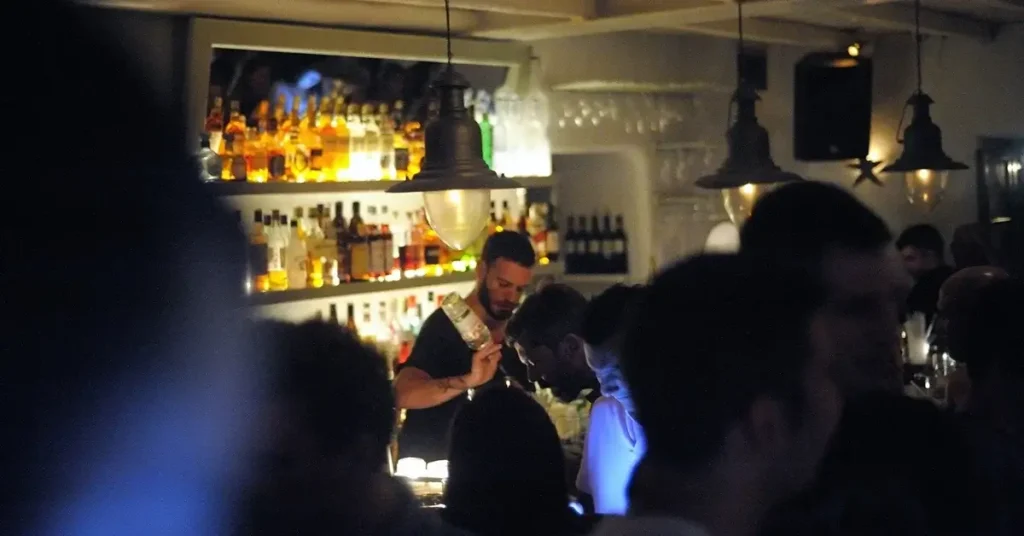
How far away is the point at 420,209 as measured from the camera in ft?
14.2

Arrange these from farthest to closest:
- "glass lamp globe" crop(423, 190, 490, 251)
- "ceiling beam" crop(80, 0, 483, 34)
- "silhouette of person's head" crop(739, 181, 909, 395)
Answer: "ceiling beam" crop(80, 0, 483, 34) → "glass lamp globe" crop(423, 190, 490, 251) → "silhouette of person's head" crop(739, 181, 909, 395)

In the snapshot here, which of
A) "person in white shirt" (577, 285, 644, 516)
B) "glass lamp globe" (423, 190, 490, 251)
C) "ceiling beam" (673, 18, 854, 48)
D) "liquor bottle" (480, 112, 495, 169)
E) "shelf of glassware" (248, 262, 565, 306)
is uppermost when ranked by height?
"ceiling beam" (673, 18, 854, 48)

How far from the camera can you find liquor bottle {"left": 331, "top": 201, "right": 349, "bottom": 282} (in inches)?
149

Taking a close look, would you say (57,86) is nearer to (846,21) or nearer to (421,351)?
(421,351)

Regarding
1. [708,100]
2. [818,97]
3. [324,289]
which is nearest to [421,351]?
[324,289]

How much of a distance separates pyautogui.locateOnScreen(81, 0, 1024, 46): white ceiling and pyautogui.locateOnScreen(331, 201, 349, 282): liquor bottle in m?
0.67

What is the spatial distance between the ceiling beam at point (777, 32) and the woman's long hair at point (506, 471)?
2.94 metres

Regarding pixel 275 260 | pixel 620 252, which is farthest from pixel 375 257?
pixel 620 252

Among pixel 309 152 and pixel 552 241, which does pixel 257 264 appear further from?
pixel 552 241

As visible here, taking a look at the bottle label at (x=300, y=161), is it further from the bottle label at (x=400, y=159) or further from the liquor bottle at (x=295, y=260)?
the bottle label at (x=400, y=159)

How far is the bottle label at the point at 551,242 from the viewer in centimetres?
478

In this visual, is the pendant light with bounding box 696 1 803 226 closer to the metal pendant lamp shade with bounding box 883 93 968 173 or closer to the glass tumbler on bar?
the metal pendant lamp shade with bounding box 883 93 968 173

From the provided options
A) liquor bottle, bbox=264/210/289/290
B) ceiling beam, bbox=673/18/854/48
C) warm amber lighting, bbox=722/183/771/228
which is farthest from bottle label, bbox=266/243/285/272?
ceiling beam, bbox=673/18/854/48

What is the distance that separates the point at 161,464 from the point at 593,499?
226 centimetres
